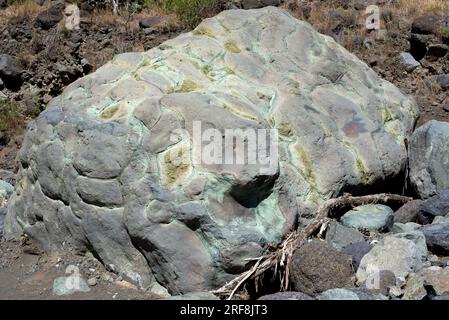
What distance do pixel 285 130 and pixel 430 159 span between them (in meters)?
1.49

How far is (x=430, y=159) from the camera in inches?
234

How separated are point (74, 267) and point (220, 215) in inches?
47.0

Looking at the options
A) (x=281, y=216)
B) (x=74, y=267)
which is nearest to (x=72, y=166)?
(x=74, y=267)

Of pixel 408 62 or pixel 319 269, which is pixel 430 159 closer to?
pixel 319 269

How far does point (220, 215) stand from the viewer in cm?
446

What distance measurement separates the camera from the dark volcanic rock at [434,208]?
5344mm

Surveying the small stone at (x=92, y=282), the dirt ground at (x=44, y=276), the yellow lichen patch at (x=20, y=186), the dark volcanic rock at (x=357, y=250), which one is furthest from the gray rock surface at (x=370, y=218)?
the yellow lichen patch at (x=20, y=186)

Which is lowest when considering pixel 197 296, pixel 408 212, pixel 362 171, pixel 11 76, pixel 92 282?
pixel 11 76

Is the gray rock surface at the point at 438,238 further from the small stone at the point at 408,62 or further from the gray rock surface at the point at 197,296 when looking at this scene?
the small stone at the point at 408,62

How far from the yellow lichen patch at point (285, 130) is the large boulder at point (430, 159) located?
1378mm

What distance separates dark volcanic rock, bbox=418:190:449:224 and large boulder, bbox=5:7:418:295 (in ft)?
1.52

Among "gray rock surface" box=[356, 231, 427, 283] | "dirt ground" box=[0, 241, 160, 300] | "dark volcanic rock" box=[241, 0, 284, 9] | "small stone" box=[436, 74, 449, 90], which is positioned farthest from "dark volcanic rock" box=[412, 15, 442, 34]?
"dirt ground" box=[0, 241, 160, 300]

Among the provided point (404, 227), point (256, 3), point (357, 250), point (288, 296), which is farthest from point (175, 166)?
point (256, 3)
